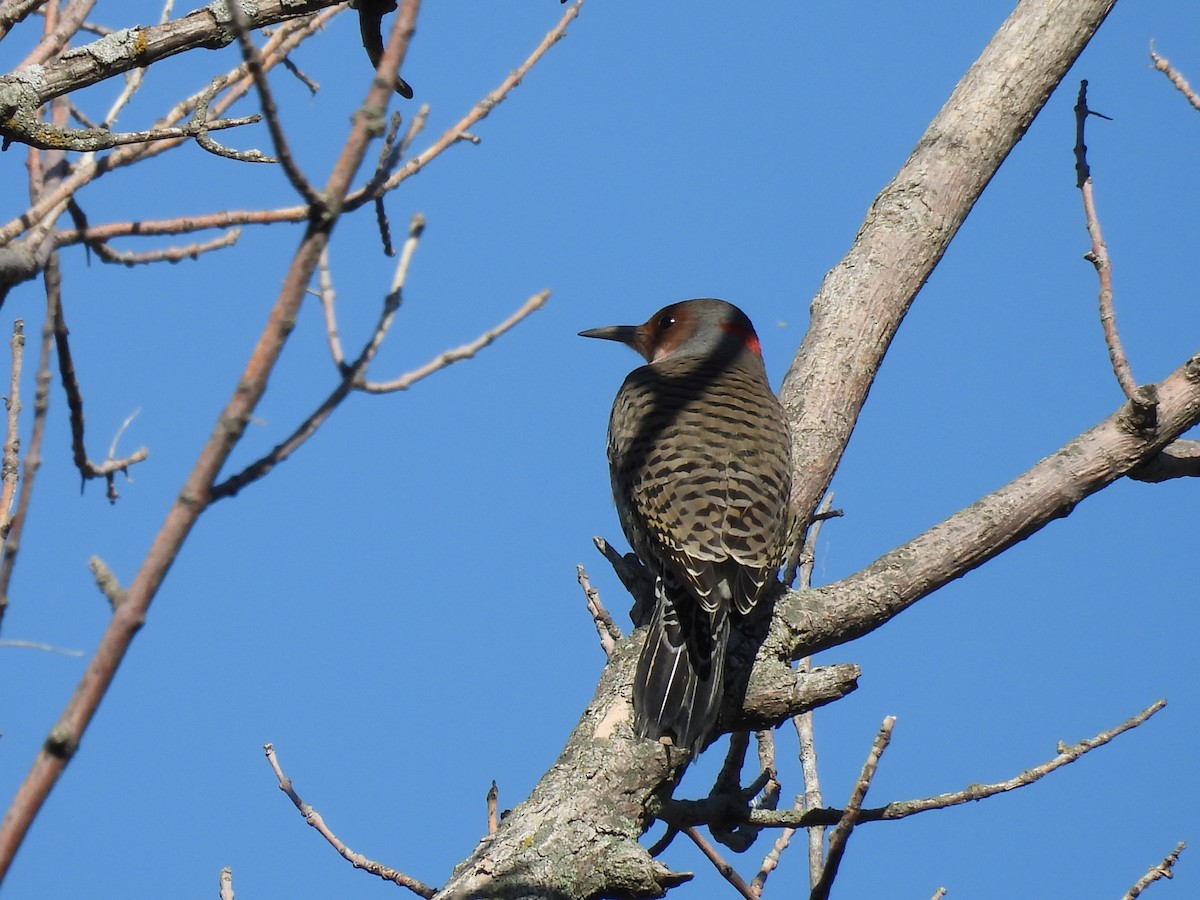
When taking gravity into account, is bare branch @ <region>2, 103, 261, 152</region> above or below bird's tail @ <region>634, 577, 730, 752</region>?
above

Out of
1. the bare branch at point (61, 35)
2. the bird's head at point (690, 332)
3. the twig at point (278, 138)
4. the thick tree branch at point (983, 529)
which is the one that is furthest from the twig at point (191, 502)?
the bird's head at point (690, 332)

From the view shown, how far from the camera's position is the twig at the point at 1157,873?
106 inches

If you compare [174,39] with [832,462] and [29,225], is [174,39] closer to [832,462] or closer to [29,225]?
[29,225]

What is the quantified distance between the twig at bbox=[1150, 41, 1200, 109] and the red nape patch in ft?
6.70

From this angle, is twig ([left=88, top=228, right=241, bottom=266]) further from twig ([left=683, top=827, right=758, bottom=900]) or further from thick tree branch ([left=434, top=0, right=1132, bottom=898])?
twig ([left=683, top=827, right=758, bottom=900])

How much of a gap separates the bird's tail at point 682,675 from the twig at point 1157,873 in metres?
0.96

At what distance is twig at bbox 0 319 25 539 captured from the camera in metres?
2.38

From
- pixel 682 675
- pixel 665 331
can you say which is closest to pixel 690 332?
pixel 665 331

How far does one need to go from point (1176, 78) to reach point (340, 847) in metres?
3.07

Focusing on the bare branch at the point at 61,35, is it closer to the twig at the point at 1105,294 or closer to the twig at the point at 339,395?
the twig at the point at 339,395

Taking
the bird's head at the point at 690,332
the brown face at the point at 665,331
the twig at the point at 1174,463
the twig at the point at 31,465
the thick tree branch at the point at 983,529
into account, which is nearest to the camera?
the twig at the point at 31,465

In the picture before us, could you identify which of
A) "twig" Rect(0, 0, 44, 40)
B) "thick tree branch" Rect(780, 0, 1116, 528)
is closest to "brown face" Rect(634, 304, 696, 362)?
"thick tree branch" Rect(780, 0, 1116, 528)

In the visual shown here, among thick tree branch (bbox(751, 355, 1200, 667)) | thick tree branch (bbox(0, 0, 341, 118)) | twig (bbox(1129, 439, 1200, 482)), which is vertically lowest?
thick tree branch (bbox(751, 355, 1200, 667))

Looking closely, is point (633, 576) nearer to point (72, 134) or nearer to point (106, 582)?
point (72, 134)
